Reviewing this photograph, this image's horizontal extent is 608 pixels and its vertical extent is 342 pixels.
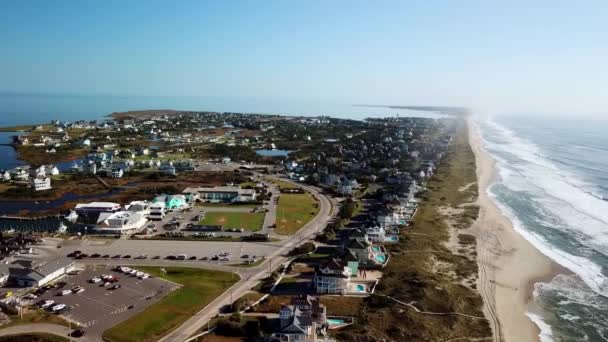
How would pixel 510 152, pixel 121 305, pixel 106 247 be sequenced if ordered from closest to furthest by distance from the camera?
pixel 121 305
pixel 106 247
pixel 510 152

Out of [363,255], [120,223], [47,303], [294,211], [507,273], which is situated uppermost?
[363,255]

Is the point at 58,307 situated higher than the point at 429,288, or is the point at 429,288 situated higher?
the point at 429,288

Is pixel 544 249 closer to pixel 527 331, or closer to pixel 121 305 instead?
pixel 527 331

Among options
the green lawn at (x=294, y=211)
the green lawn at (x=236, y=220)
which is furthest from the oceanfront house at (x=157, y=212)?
the green lawn at (x=294, y=211)

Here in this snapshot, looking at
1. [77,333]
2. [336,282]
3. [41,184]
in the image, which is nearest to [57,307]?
[77,333]

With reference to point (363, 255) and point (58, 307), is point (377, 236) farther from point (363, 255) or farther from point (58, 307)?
point (58, 307)

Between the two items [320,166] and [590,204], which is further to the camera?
[320,166]

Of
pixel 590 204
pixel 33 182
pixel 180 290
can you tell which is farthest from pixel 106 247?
pixel 590 204
